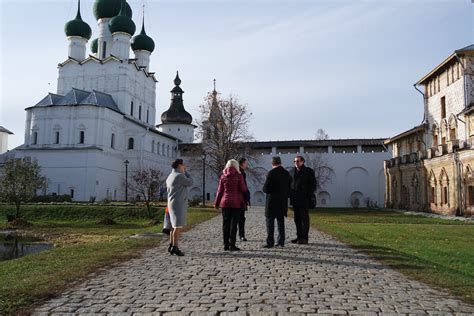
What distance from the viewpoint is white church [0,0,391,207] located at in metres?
45.3

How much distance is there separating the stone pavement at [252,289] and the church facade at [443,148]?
71.6ft

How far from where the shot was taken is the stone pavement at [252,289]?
4.38 meters

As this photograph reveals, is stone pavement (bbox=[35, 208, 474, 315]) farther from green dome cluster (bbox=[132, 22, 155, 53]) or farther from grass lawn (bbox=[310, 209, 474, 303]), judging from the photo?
green dome cluster (bbox=[132, 22, 155, 53])

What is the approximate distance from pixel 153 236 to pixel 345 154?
4201 centimetres

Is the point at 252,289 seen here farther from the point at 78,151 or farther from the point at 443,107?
the point at 78,151

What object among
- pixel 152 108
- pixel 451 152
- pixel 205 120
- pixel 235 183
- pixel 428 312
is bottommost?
pixel 428 312

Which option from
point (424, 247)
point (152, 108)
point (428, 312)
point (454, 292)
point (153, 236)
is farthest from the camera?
point (152, 108)

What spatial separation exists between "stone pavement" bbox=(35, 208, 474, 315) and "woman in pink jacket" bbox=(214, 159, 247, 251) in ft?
2.20

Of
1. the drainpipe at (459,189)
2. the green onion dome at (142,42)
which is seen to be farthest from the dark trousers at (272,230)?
the green onion dome at (142,42)

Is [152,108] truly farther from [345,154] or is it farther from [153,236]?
[153,236]

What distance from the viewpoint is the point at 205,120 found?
37688mm

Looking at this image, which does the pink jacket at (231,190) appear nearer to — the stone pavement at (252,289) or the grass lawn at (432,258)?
the stone pavement at (252,289)

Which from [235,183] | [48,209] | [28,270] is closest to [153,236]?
[235,183]

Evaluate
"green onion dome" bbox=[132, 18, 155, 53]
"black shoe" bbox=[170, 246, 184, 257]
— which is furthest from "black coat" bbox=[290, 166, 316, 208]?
"green onion dome" bbox=[132, 18, 155, 53]
